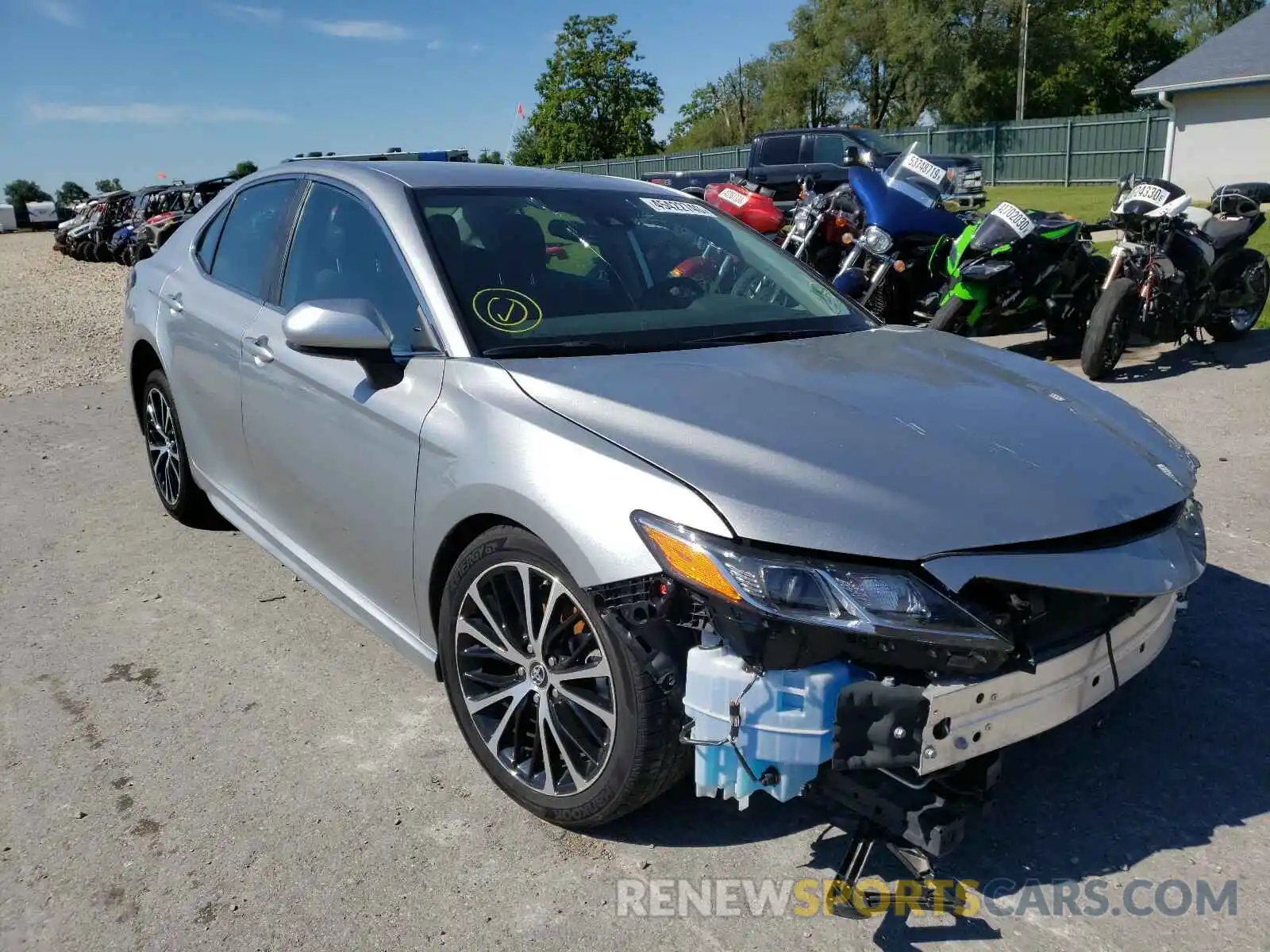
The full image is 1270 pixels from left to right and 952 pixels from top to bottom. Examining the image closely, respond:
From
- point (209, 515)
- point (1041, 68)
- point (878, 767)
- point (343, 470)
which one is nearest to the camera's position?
point (878, 767)

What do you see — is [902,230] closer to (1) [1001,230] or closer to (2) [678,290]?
(1) [1001,230]

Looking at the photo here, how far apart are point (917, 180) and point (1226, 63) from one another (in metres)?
27.4

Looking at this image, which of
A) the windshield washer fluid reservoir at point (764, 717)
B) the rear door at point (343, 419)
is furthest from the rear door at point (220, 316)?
the windshield washer fluid reservoir at point (764, 717)

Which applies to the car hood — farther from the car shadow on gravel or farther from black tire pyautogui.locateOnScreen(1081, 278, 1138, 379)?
black tire pyautogui.locateOnScreen(1081, 278, 1138, 379)

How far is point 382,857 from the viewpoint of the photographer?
2.65 meters

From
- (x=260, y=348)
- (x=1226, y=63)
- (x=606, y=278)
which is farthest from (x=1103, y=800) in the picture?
(x=1226, y=63)

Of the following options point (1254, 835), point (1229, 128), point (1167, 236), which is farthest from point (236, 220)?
point (1229, 128)

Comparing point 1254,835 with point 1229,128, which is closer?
point 1254,835

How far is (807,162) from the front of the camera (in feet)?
64.3

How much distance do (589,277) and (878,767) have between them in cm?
182

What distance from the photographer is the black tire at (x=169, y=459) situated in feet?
15.8

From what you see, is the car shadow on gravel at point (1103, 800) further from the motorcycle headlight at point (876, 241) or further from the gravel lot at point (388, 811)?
the motorcycle headlight at point (876, 241)

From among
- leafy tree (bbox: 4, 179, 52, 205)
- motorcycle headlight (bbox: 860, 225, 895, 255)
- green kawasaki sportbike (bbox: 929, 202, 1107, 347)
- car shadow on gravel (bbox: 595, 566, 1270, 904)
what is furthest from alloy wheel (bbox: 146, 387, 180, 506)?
leafy tree (bbox: 4, 179, 52, 205)

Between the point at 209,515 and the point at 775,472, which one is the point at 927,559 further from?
the point at 209,515
